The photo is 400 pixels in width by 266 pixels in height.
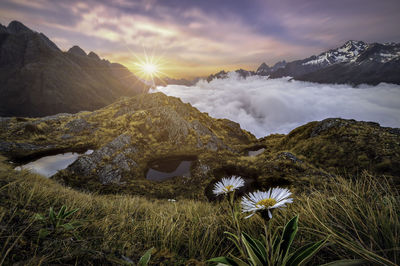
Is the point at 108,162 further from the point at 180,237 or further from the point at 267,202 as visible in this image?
the point at 267,202

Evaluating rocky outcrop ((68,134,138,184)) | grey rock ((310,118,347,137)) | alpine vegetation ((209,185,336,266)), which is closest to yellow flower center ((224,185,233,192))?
alpine vegetation ((209,185,336,266))

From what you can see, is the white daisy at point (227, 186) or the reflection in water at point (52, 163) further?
the reflection in water at point (52, 163)

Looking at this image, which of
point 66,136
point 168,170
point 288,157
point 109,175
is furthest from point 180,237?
point 66,136

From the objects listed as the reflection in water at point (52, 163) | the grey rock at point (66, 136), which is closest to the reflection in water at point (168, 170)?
the reflection in water at point (52, 163)

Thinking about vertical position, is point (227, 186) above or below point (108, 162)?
above

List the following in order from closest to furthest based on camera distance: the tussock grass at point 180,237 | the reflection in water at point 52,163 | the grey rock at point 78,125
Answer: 1. the tussock grass at point 180,237
2. the reflection in water at point 52,163
3. the grey rock at point 78,125

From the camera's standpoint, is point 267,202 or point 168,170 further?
point 168,170

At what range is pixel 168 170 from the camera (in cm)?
2444

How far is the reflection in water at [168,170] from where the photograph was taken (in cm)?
2292

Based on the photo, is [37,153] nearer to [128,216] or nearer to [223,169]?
[223,169]

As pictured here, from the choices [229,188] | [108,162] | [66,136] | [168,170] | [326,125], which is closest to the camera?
[229,188]

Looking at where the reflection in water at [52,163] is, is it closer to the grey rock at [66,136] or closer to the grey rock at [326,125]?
the grey rock at [66,136]

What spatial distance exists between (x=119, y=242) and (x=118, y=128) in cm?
3274

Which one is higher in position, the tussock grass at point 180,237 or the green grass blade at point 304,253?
the green grass blade at point 304,253
